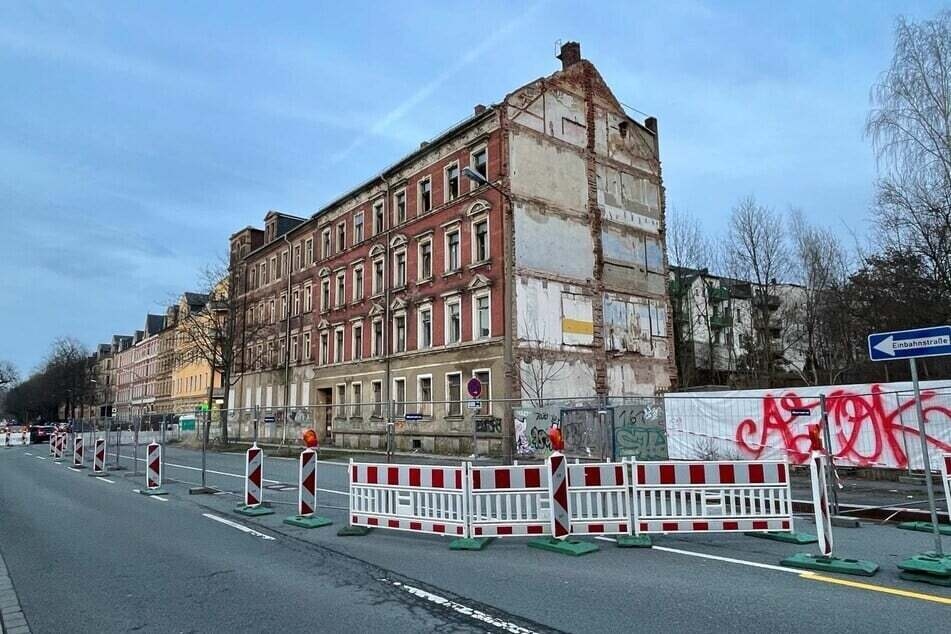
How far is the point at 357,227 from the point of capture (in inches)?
1576

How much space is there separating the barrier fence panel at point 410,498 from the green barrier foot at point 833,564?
12.8ft

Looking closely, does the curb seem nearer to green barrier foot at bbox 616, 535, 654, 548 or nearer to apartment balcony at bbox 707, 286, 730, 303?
green barrier foot at bbox 616, 535, 654, 548

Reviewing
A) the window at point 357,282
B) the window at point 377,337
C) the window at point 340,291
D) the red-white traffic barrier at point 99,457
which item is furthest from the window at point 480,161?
the red-white traffic barrier at point 99,457

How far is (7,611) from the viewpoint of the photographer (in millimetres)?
5570

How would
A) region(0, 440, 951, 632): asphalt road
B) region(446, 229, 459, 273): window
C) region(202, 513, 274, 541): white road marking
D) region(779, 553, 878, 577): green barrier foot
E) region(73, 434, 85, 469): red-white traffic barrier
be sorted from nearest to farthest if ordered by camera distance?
1. region(0, 440, 951, 632): asphalt road
2. region(779, 553, 878, 577): green barrier foot
3. region(202, 513, 274, 541): white road marking
4. region(73, 434, 85, 469): red-white traffic barrier
5. region(446, 229, 459, 273): window

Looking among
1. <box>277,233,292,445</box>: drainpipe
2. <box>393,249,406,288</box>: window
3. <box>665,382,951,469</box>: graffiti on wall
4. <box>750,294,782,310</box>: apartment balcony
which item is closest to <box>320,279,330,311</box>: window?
<box>277,233,292,445</box>: drainpipe

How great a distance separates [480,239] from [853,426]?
19056mm

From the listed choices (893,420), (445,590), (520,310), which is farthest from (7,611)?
(520,310)

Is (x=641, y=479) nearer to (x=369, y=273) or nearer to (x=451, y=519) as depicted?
(x=451, y=519)

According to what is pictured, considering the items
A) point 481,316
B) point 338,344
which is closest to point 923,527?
point 481,316

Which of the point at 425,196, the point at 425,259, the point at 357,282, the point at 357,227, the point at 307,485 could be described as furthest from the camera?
the point at 357,227

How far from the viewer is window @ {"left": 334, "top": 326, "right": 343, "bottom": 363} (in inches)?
1580

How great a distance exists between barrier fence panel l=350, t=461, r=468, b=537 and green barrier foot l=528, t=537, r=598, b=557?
3.35 ft

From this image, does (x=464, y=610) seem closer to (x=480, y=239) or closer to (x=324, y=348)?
(x=480, y=239)
